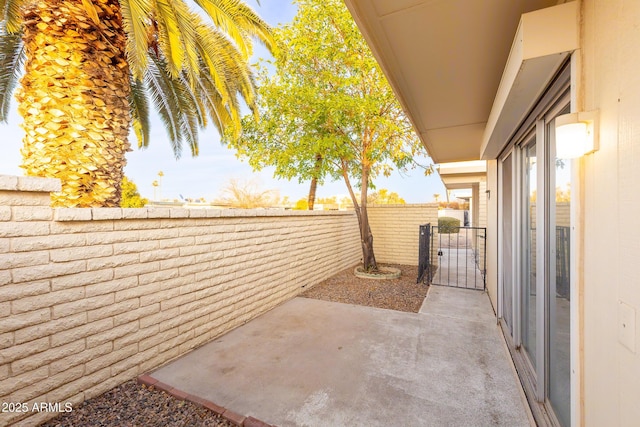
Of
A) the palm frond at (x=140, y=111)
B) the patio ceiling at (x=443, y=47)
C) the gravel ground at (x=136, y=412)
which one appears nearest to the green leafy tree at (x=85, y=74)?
the palm frond at (x=140, y=111)

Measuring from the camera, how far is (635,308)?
3.16ft

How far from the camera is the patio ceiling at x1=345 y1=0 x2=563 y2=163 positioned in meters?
1.75

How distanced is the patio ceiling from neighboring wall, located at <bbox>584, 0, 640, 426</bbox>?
2.02 feet

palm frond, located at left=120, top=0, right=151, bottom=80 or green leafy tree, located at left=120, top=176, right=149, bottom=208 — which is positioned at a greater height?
palm frond, located at left=120, top=0, right=151, bottom=80

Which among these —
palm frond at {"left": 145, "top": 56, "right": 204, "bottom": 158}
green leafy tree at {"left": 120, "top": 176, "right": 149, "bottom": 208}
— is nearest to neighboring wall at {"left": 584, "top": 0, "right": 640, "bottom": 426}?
palm frond at {"left": 145, "top": 56, "right": 204, "bottom": 158}

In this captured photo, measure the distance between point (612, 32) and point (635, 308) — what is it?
42.4 inches

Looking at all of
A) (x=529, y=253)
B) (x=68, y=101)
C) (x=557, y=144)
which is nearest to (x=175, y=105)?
(x=68, y=101)

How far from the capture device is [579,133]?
1.24 meters

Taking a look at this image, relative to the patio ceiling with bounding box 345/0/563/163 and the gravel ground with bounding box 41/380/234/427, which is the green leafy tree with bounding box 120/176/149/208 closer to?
the gravel ground with bounding box 41/380/234/427

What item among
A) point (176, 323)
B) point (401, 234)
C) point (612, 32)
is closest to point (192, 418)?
point (176, 323)

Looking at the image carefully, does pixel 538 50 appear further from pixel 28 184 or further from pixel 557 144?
pixel 28 184

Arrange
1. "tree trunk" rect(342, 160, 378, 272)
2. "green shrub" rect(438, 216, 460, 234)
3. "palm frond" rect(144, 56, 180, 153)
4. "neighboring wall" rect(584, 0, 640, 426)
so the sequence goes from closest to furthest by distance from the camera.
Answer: "neighboring wall" rect(584, 0, 640, 426) → "palm frond" rect(144, 56, 180, 153) → "tree trunk" rect(342, 160, 378, 272) → "green shrub" rect(438, 216, 460, 234)

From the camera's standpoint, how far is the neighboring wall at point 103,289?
80.8 inches

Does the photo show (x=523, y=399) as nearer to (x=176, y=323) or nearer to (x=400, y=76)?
(x=400, y=76)
